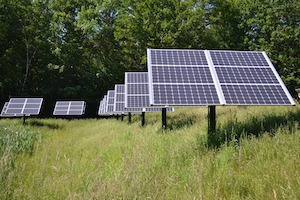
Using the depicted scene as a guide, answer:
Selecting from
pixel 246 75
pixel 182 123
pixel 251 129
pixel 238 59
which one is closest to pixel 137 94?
pixel 182 123

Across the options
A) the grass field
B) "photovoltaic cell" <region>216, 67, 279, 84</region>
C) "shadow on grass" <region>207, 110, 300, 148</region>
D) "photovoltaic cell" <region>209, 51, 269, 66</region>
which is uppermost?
"photovoltaic cell" <region>209, 51, 269, 66</region>

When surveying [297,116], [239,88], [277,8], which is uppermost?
[277,8]

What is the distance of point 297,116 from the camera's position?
8.76m

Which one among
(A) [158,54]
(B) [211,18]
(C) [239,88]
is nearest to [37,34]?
(B) [211,18]

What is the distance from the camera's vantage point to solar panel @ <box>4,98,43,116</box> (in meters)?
23.4

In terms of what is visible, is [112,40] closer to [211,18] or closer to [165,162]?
[211,18]

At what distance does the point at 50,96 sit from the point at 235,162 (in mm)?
41759

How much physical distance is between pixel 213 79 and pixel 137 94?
7628mm

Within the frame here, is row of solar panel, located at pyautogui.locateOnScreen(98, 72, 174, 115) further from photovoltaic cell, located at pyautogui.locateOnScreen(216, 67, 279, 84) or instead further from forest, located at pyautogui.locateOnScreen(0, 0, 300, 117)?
forest, located at pyautogui.locateOnScreen(0, 0, 300, 117)

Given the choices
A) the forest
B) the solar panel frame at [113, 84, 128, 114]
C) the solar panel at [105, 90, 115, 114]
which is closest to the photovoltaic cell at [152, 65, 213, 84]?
the solar panel frame at [113, 84, 128, 114]

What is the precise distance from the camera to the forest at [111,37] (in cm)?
3994

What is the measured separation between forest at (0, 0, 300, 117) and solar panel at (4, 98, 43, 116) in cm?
1381

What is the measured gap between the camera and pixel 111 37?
46.2 m

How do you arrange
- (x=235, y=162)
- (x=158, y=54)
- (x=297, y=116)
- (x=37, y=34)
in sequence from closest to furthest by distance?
1. (x=235, y=162)
2. (x=297, y=116)
3. (x=158, y=54)
4. (x=37, y=34)
